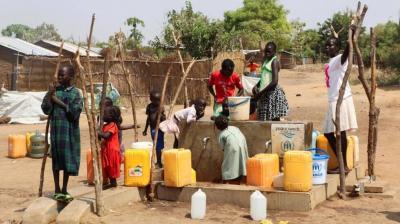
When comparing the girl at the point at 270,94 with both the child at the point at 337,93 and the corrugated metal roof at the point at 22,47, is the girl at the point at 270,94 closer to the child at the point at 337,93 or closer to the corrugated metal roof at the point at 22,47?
the child at the point at 337,93

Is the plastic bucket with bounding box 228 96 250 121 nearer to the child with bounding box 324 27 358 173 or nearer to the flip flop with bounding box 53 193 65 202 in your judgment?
the child with bounding box 324 27 358 173

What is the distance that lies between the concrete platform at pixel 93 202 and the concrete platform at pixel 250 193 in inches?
16.3

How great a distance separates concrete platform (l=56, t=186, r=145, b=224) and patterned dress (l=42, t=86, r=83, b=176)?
350mm

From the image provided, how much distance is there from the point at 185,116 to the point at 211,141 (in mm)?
533

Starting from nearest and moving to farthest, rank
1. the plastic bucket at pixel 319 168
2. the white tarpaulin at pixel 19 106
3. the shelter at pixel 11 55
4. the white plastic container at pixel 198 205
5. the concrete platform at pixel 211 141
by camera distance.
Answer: the white plastic container at pixel 198 205
the plastic bucket at pixel 319 168
the concrete platform at pixel 211 141
the white tarpaulin at pixel 19 106
the shelter at pixel 11 55

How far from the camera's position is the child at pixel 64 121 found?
19.2 ft

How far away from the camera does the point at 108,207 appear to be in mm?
6207

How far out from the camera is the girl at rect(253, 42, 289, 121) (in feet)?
24.2

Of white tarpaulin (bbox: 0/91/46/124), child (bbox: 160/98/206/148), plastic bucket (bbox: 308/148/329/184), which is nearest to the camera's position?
plastic bucket (bbox: 308/148/329/184)

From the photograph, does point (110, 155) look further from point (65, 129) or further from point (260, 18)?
point (260, 18)

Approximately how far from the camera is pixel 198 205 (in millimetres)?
Result: 5934

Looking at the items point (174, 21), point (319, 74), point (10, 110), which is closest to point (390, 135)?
point (10, 110)

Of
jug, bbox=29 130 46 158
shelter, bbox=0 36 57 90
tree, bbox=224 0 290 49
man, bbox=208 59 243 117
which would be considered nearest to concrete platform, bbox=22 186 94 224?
man, bbox=208 59 243 117

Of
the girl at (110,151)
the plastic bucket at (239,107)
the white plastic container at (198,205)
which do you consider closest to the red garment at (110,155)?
the girl at (110,151)
